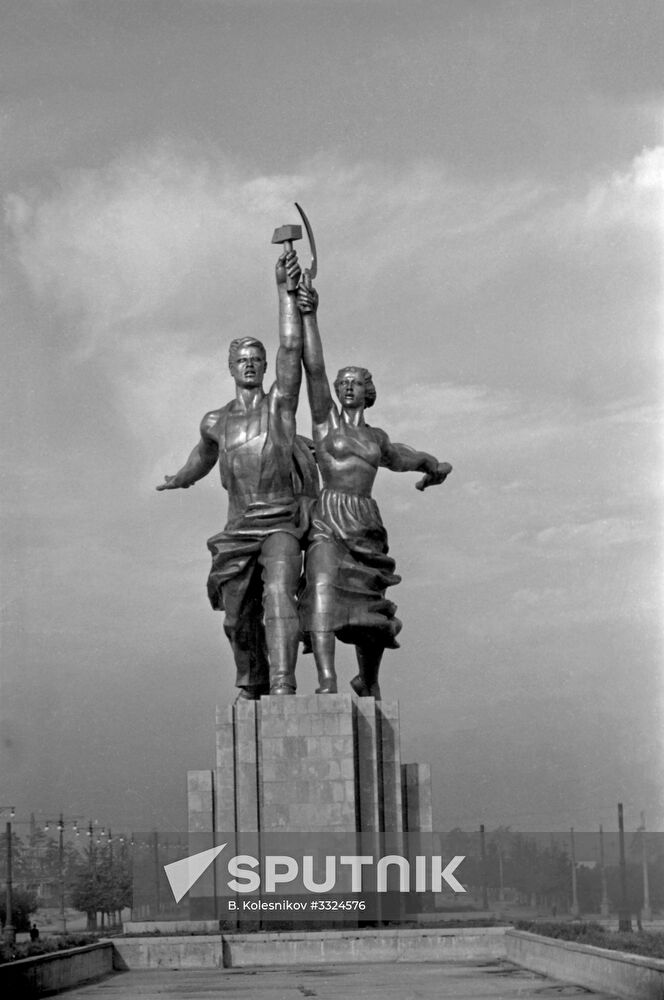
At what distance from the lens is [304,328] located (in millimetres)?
15586

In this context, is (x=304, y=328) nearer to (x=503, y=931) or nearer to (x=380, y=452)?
(x=380, y=452)

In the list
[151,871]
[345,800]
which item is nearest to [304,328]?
[345,800]

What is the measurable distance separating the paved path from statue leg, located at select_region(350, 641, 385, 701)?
3.39m

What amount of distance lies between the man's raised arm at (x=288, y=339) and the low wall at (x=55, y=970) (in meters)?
5.60

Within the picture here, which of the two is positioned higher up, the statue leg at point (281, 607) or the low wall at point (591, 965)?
the statue leg at point (281, 607)

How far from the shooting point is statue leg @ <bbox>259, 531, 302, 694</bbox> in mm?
15023

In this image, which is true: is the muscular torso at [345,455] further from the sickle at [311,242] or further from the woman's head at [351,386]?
the sickle at [311,242]

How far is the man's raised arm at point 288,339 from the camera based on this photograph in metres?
15.4

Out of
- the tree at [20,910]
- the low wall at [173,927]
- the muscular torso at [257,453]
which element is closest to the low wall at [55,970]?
the low wall at [173,927]

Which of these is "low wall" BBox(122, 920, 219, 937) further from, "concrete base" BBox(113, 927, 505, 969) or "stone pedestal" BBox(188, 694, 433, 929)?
"concrete base" BBox(113, 927, 505, 969)

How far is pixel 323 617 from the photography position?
601 inches

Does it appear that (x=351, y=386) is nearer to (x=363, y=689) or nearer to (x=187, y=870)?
(x=363, y=689)

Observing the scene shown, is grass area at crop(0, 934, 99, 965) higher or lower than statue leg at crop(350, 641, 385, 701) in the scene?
lower

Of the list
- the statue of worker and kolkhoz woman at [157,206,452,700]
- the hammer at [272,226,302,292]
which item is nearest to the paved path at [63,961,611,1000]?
the statue of worker and kolkhoz woman at [157,206,452,700]
